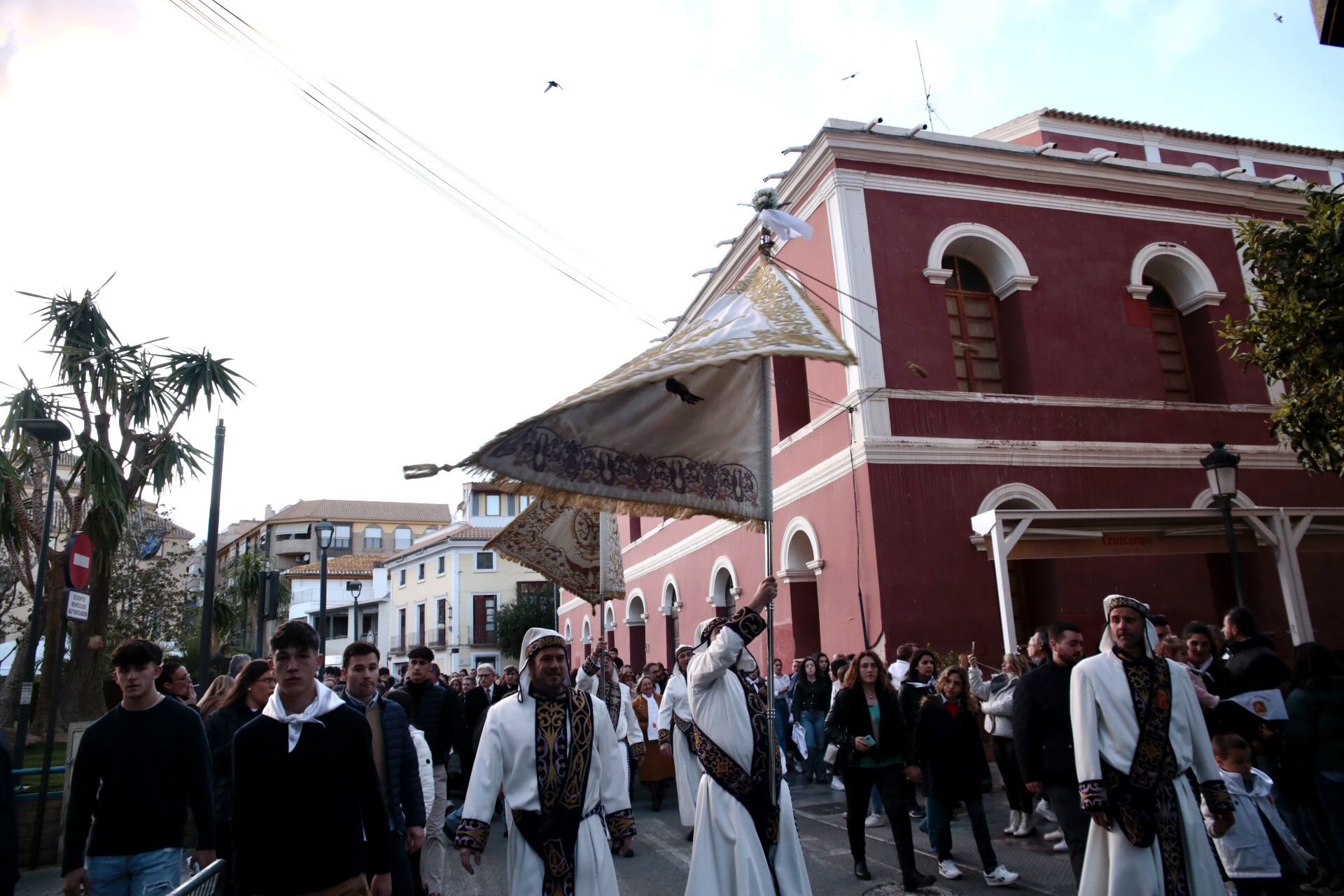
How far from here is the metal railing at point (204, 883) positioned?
136 inches

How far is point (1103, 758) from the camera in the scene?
182 inches

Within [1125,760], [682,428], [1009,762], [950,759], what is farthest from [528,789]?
[1009,762]

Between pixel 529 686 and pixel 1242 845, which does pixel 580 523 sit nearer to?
pixel 529 686

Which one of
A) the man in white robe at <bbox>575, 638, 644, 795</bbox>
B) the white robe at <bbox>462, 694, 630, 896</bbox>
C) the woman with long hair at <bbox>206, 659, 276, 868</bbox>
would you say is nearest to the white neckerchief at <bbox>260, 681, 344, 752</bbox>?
the white robe at <bbox>462, 694, 630, 896</bbox>

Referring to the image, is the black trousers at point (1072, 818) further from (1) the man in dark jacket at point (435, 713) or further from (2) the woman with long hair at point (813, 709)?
(2) the woman with long hair at point (813, 709)

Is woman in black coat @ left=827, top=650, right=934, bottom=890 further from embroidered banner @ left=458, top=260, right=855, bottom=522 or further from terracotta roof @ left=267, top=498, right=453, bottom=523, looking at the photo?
terracotta roof @ left=267, top=498, right=453, bottom=523

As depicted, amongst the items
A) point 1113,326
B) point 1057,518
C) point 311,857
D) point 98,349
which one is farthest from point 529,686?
point 98,349

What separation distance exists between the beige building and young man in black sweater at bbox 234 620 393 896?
44717 mm

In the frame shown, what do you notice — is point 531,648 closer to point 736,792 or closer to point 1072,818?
point 736,792

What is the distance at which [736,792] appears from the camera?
16.5 ft

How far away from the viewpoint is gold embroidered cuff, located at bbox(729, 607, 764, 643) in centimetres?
484

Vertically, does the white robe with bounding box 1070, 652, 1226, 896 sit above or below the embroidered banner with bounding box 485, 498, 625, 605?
below

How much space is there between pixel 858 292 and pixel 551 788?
11102 mm

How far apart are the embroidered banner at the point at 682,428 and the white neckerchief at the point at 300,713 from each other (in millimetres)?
1179
